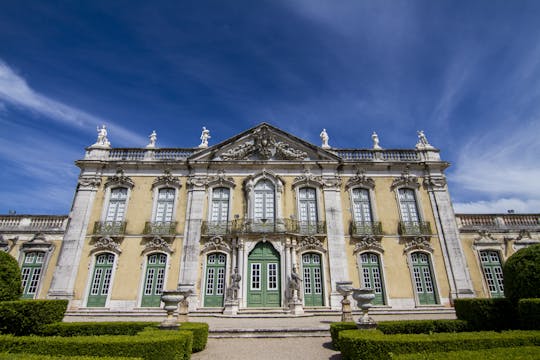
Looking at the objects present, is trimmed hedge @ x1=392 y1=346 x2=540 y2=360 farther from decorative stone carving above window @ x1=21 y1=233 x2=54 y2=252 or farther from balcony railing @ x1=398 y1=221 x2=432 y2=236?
decorative stone carving above window @ x1=21 y1=233 x2=54 y2=252

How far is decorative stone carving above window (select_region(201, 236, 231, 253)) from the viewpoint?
15.7 metres

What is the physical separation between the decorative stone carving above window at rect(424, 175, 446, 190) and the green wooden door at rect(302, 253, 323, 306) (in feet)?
25.7

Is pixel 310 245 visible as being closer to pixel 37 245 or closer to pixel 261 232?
pixel 261 232

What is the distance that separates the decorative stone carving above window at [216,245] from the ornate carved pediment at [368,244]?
6843 mm

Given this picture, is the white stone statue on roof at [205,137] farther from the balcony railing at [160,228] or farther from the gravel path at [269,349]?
the gravel path at [269,349]

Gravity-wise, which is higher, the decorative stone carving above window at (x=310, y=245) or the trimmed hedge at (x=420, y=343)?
the decorative stone carving above window at (x=310, y=245)

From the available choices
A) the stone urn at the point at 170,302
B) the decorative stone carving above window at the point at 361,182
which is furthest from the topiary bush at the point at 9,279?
the decorative stone carving above window at the point at 361,182

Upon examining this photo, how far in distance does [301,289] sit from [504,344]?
9.43 meters

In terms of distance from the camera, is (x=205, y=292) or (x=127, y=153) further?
(x=127, y=153)

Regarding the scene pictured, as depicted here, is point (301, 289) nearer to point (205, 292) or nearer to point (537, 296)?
point (205, 292)

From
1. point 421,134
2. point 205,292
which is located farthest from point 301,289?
point 421,134

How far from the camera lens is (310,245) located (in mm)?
15836

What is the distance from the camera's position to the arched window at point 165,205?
16.7 metres

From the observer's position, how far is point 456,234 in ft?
53.3
